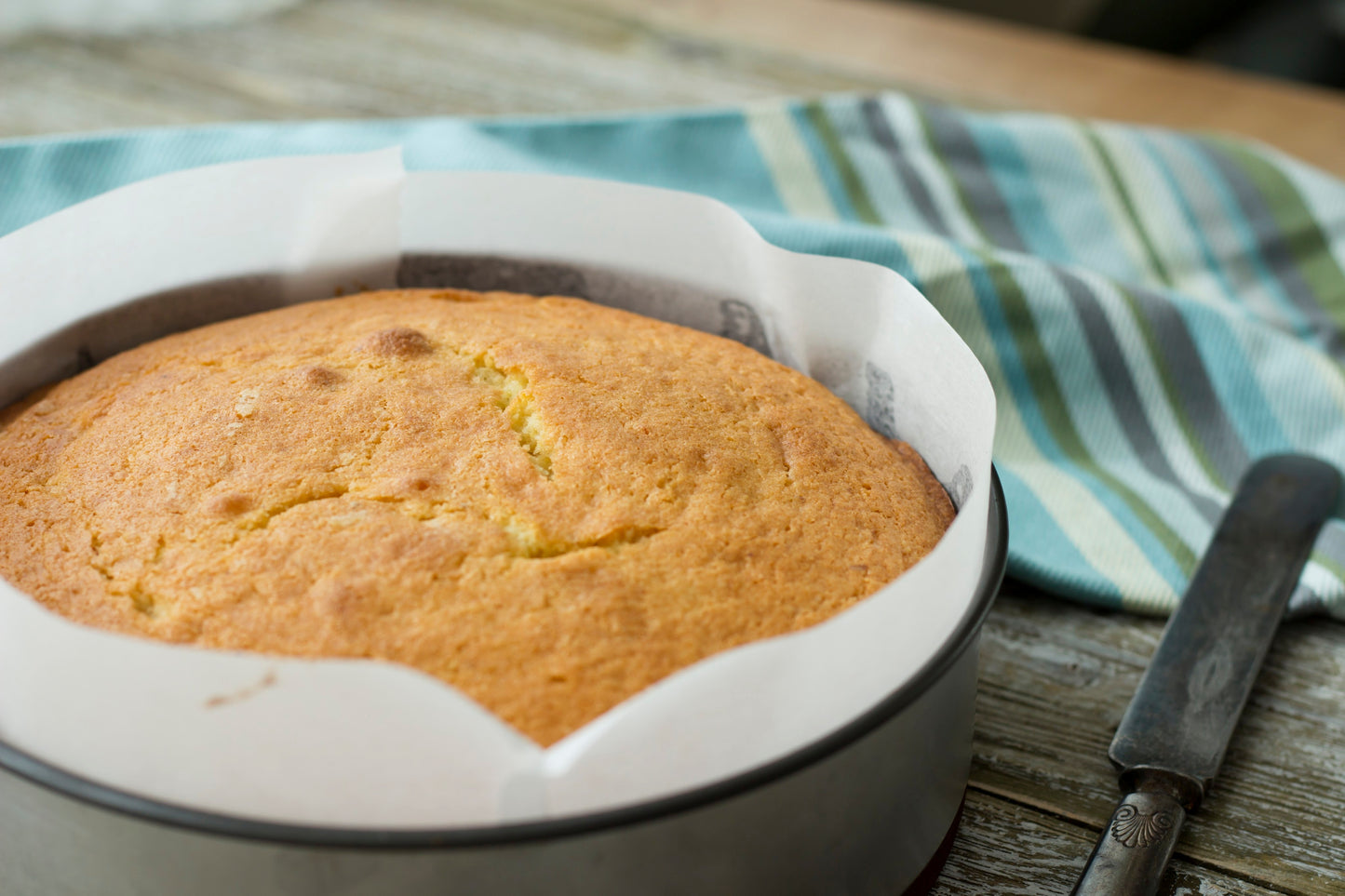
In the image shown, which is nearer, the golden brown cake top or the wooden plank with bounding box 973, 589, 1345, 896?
the golden brown cake top

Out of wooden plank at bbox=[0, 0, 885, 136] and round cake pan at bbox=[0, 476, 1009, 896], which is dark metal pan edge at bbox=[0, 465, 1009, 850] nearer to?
round cake pan at bbox=[0, 476, 1009, 896]

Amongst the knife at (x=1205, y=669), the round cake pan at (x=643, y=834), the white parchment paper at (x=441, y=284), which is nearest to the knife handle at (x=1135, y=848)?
the knife at (x=1205, y=669)

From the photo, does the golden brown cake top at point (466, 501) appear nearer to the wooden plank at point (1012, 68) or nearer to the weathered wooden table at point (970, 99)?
the weathered wooden table at point (970, 99)

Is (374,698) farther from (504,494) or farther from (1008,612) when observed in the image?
(1008,612)

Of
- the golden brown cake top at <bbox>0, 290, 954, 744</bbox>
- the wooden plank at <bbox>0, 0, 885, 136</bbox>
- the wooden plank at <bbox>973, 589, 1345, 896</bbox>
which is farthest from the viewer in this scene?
the wooden plank at <bbox>0, 0, 885, 136</bbox>

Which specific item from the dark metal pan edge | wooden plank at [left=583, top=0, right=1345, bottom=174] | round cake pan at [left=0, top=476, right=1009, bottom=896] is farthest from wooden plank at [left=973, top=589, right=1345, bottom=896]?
wooden plank at [left=583, top=0, right=1345, bottom=174]

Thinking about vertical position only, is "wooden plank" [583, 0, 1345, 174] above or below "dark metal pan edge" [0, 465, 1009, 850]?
below

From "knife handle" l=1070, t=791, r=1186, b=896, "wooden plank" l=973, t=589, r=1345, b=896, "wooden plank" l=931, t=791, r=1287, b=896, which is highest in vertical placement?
"knife handle" l=1070, t=791, r=1186, b=896
